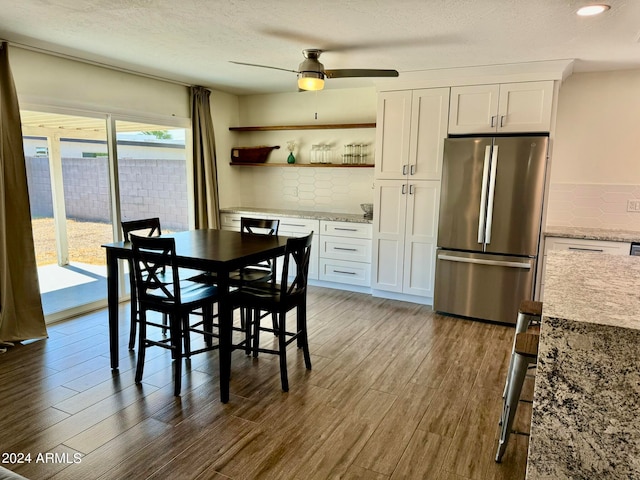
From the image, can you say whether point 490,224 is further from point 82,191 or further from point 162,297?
point 82,191

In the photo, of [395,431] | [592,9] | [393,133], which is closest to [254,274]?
[395,431]

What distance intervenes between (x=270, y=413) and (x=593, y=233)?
3.26 meters

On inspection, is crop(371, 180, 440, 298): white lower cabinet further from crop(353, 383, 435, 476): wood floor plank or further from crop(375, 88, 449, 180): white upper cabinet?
crop(353, 383, 435, 476): wood floor plank

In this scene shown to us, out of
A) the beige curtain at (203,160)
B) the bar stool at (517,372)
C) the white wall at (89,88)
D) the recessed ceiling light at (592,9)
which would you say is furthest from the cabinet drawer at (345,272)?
the recessed ceiling light at (592,9)

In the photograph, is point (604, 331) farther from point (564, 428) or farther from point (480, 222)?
point (480, 222)

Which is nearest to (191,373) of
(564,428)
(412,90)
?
(564,428)

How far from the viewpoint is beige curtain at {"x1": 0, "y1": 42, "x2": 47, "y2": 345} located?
3.35 metres

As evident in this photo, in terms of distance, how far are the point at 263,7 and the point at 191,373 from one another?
8.08ft

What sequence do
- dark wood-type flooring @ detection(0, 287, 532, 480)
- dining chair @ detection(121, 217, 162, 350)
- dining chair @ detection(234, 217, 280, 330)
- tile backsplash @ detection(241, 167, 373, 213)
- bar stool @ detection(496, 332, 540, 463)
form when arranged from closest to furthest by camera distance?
bar stool @ detection(496, 332, 540, 463), dark wood-type flooring @ detection(0, 287, 532, 480), dining chair @ detection(121, 217, 162, 350), dining chair @ detection(234, 217, 280, 330), tile backsplash @ detection(241, 167, 373, 213)

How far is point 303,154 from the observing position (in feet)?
18.9

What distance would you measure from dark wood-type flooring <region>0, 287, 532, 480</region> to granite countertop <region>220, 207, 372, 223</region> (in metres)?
1.66

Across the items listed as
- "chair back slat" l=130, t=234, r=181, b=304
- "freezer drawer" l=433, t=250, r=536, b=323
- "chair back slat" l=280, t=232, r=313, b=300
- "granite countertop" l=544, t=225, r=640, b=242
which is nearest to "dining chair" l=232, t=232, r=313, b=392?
"chair back slat" l=280, t=232, r=313, b=300

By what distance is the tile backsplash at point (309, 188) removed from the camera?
18.0 ft

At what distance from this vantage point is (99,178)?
14.4 ft
